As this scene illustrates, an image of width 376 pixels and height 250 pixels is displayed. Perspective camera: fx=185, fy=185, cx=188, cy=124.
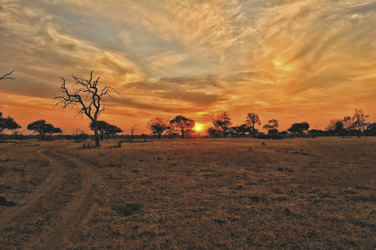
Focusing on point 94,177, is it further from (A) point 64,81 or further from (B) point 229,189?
(A) point 64,81

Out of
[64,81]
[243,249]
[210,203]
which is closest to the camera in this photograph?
[243,249]

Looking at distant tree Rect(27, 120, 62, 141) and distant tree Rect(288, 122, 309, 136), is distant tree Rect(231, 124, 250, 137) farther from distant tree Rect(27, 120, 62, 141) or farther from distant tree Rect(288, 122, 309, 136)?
distant tree Rect(27, 120, 62, 141)

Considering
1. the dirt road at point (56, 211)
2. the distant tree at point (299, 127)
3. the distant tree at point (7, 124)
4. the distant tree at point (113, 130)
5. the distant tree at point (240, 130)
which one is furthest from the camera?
the distant tree at point (240, 130)

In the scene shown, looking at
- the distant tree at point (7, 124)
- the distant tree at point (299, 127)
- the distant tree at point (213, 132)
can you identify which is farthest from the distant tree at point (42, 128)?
the distant tree at point (299, 127)

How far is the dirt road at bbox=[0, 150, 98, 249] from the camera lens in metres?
5.63

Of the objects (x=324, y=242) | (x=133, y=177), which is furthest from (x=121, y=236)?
(x=133, y=177)

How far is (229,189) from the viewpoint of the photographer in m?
10.0

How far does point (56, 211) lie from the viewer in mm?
7566

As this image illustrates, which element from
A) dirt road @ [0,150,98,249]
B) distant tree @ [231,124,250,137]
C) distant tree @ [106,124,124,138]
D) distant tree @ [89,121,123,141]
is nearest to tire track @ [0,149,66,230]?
dirt road @ [0,150,98,249]

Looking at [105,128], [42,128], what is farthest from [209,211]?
[42,128]

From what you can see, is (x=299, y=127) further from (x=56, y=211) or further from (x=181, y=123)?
(x=56, y=211)

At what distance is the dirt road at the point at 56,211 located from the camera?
563cm

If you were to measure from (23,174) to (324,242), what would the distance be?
1781 centimetres

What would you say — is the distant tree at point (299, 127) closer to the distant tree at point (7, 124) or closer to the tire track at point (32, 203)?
the tire track at point (32, 203)
